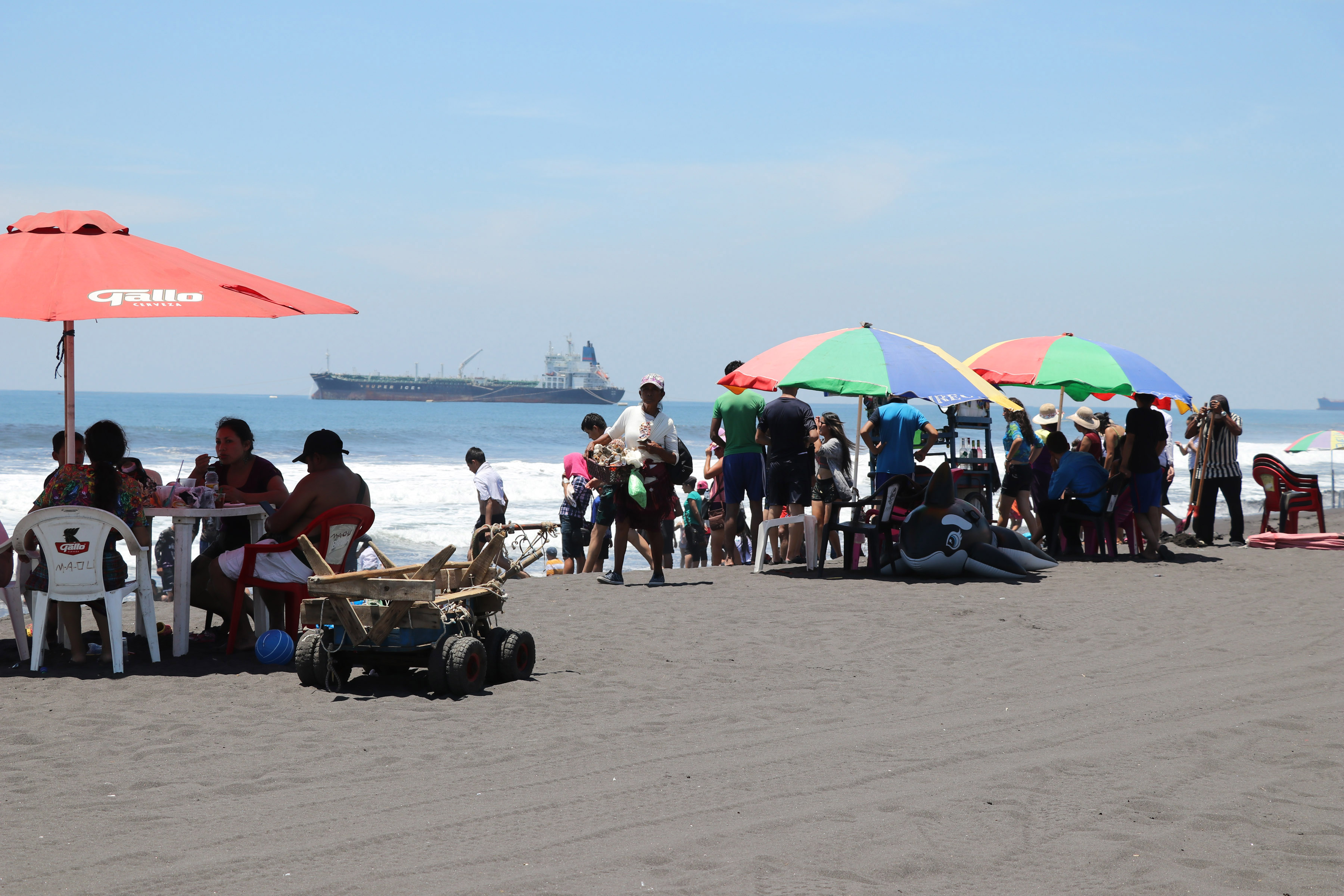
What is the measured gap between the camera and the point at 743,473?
8758 mm

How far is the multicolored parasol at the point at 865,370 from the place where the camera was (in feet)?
27.1

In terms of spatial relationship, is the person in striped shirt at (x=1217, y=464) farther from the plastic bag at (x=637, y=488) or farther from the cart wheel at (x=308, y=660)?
the cart wheel at (x=308, y=660)

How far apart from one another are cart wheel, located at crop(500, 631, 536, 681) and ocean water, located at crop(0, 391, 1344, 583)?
2.82m

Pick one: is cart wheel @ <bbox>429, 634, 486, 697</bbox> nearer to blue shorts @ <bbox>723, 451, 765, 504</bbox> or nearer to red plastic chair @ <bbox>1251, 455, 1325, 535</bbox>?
blue shorts @ <bbox>723, 451, 765, 504</bbox>

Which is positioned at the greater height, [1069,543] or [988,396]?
[988,396]

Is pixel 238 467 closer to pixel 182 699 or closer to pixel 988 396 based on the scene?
pixel 182 699

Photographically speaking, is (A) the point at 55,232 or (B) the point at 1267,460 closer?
(A) the point at 55,232

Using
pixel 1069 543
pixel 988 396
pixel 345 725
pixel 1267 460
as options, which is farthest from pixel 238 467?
pixel 1267 460

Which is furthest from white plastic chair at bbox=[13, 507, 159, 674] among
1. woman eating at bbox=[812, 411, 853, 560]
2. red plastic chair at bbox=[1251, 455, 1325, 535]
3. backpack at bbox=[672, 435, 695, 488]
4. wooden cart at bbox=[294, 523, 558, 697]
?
red plastic chair at bbox=[1251, 455, 1325, 535]

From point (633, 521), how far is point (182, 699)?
362cm

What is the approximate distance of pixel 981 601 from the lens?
742 cm

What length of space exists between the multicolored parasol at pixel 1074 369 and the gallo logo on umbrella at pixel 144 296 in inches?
265

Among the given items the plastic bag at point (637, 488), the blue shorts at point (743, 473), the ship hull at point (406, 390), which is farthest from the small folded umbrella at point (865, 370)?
the ship hull at point (406, 390)

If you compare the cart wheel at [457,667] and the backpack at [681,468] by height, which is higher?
the backpack at [681,468]
